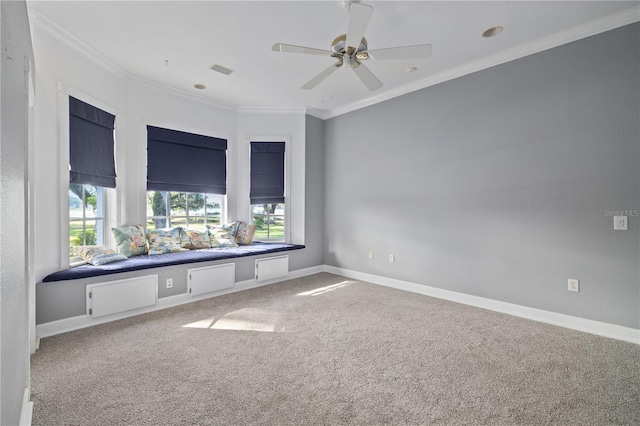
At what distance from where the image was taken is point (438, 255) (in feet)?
12.5

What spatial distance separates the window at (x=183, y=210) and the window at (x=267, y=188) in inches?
24.9

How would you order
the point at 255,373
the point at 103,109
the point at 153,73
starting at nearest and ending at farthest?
1. the point at 255,373
2. the point at 103,109
3. the point at 153,73

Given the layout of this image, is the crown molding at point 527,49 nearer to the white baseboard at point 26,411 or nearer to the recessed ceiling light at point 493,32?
the recessed ceiling light at point 493,32

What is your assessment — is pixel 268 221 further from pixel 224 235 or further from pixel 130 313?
pixel 130 313

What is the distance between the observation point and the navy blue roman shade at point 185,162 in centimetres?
405

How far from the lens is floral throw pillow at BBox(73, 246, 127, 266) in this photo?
→ 3.10 meters

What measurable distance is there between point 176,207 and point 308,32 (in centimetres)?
310

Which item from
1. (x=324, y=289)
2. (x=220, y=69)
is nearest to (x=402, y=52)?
(x=220, y=69)

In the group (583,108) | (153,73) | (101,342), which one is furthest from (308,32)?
(101,342)

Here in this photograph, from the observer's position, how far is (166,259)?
348 cm

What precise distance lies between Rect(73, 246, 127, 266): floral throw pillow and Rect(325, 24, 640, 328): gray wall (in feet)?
11.3

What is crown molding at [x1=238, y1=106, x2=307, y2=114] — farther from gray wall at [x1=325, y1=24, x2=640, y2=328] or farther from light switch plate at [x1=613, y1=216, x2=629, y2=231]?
light switch plate at [x1=613, y1=216, x2=629, y2=231]

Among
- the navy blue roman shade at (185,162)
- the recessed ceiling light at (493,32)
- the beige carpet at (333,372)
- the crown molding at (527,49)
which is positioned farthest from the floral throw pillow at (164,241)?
the recessed ceiling light at (493,32)

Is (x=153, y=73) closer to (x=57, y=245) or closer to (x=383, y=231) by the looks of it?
(x=57, y=245)
